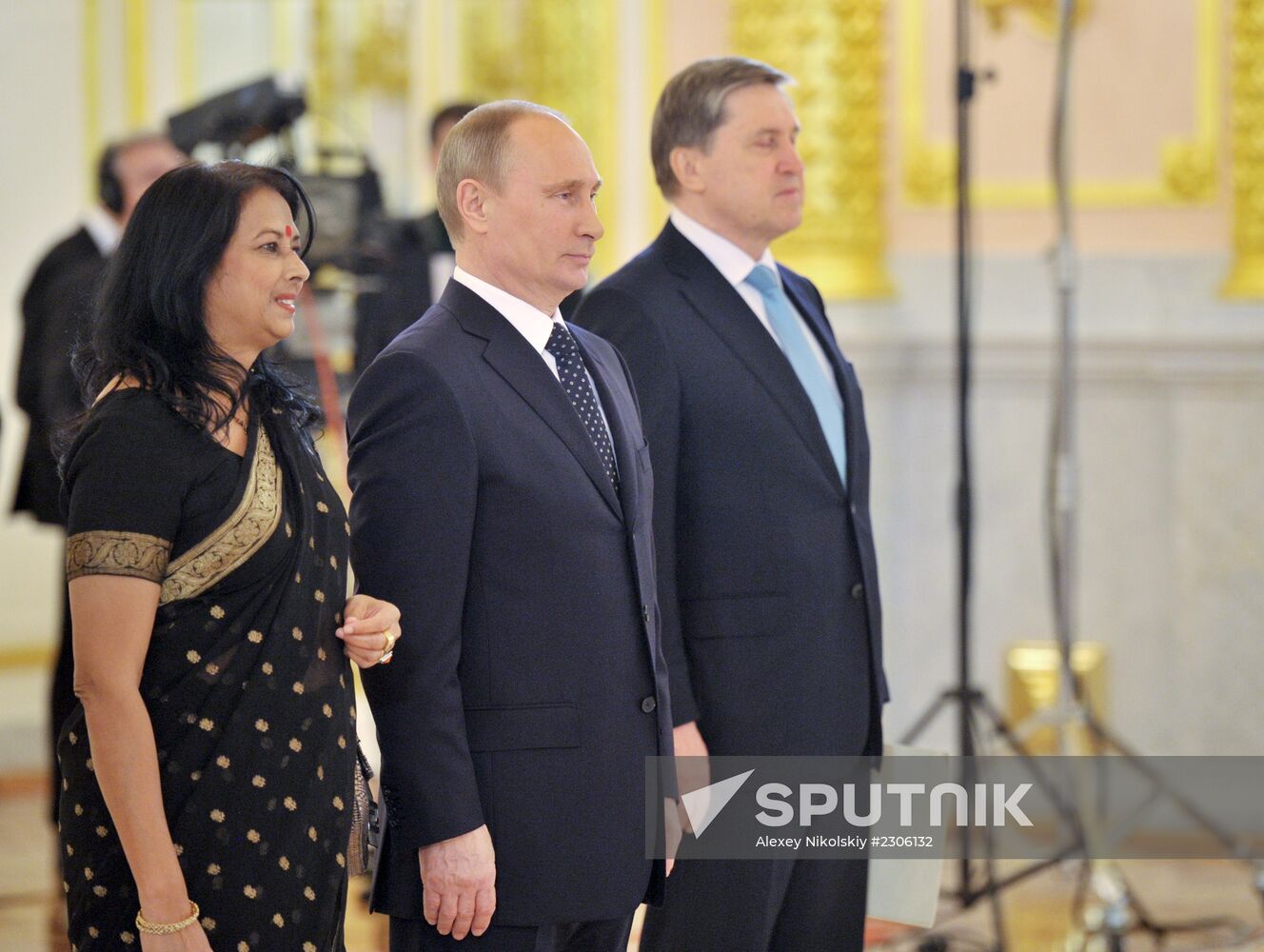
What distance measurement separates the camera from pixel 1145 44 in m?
4.50

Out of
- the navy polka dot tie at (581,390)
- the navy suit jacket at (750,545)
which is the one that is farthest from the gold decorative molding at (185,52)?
the navy polka dot tie at (581,390)

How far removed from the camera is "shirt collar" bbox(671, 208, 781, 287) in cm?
249

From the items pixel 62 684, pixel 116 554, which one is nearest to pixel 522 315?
pixel 116 554

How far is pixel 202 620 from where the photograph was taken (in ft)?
5.73

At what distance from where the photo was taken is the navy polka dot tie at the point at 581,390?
2023 millimetres

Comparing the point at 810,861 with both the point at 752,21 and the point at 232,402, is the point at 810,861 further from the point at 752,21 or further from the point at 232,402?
the point at 752,21

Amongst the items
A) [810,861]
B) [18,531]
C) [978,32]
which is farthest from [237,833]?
[18,531]

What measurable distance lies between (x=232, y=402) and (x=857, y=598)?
0.99 metres

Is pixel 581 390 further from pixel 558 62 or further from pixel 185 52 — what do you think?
pixel 185 52

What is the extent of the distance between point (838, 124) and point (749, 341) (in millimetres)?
2372

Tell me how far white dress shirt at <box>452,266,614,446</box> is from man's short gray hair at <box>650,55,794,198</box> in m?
0.60

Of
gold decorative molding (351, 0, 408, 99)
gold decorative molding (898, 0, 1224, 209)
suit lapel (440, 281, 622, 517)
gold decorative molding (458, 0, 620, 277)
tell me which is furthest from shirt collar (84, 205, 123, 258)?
suit lapel (440, 281, 622, 517)

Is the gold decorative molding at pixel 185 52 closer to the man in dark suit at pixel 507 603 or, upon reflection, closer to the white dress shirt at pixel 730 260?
the white dress shirt at pixel 730 260
